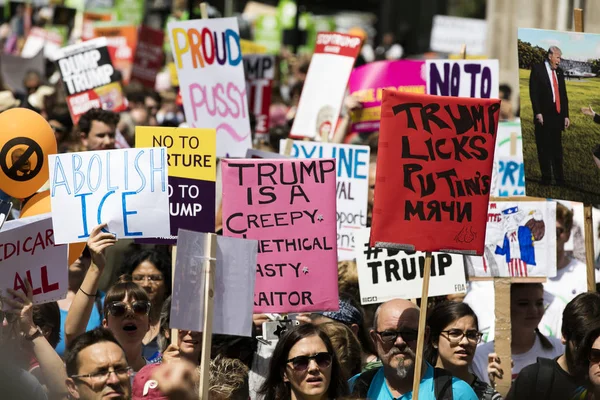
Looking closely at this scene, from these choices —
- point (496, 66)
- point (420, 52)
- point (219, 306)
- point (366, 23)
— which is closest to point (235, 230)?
point (219, 306)

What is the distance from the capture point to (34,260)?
238 inches

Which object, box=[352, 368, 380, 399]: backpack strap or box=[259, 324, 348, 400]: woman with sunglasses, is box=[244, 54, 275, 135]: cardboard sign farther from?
box=[259, 324, 348, 400]: woman with sunglasses

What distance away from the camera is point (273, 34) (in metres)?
25.8

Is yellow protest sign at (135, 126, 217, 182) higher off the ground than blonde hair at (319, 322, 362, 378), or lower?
higher

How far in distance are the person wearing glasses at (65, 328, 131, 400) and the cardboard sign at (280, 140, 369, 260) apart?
3.21 m

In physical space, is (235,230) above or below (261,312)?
above

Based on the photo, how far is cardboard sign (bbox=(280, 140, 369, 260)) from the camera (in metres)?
8.15

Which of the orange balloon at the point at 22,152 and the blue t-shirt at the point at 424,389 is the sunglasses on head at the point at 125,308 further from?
the blue t-shirt at the point at 424,389

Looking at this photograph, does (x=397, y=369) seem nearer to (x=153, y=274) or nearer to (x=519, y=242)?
(x=519, y=242)

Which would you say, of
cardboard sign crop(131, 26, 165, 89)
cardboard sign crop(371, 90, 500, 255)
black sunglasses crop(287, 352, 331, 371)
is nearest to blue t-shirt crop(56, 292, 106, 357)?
black sunglasses crop(287, 352, 331, 371)

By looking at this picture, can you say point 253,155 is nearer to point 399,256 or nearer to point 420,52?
point 399,256

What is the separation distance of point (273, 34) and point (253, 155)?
18.3 metres

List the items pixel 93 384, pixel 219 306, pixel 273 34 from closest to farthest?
pixel 93 384 → pixel 219 306 → pixel 273 34

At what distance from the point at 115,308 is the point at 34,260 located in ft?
1.51
